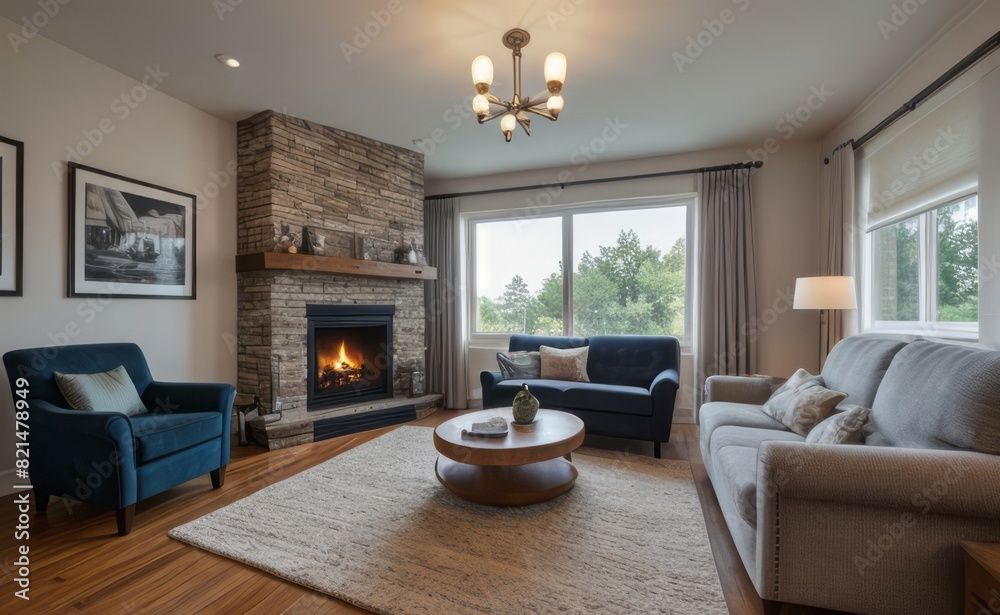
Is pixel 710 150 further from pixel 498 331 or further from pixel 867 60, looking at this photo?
pixel 498 331

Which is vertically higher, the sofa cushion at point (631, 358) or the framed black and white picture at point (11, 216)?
the framed black and white picture at point (11, 216)

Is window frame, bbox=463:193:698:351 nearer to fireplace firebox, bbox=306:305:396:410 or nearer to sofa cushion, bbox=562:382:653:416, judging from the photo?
fireplace firebox, bbox=306:305:396:410

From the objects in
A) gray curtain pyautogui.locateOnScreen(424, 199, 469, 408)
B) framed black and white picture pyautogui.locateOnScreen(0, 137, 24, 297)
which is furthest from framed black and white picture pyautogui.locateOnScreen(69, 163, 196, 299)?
gray curtain pyautogui.locateOnScreen(424, 199, 469, 408)

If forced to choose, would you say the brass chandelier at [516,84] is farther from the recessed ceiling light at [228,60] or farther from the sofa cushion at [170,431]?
the sofa cushion at [170,431]

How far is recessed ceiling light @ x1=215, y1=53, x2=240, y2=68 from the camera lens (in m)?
2.69

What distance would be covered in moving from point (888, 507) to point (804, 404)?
3.32ft

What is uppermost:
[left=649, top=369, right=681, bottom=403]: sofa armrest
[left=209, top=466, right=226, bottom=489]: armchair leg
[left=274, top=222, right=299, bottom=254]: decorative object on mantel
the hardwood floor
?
[left=274, top=222, right=299, bottom=254]: decorative object on mantel

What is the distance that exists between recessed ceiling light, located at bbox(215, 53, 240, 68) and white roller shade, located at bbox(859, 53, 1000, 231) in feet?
13.7

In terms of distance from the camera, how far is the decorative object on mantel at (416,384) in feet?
14.4

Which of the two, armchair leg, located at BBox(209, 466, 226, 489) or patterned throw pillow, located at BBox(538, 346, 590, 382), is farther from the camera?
patterned throw pillow, located at BBox(538, 346, 590, 382)

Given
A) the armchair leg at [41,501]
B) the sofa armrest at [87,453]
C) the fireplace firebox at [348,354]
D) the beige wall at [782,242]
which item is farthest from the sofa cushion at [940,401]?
the armchair leg at [41,501]

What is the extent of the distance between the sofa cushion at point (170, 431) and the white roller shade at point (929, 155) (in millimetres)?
4395

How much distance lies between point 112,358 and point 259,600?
197 cm

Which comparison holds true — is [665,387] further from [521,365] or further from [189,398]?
[189,398]
